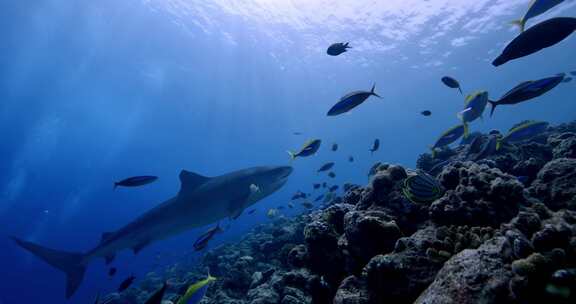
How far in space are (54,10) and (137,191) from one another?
273ft

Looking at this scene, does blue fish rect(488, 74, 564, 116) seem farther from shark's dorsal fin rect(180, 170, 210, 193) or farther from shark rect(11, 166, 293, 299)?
shark's dorsal fin rect(180, 170, 210, 193)

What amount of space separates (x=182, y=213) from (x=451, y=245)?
8.29 meters

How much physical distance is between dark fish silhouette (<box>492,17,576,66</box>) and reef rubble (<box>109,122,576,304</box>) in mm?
1533

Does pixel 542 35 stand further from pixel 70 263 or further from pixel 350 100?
pixel 70 263

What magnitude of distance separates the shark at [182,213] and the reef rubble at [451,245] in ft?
12.1

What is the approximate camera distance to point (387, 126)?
8162 centimetres

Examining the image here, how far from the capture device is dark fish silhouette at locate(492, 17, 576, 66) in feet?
10.1

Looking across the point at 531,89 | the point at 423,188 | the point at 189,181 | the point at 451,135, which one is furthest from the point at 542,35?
the point at 189,181

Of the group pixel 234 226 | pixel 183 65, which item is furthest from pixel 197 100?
pixel 234 226

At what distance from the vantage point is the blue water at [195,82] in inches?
1283

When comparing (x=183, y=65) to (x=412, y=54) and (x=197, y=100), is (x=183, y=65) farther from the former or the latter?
(x=412, y=54)

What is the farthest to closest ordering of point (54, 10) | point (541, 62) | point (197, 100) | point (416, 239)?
point (197, 100) < point (541, 62) < point (54, 10) < point (416, 239)

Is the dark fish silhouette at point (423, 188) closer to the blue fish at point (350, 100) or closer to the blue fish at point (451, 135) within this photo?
the blue fish at point (350, 100)

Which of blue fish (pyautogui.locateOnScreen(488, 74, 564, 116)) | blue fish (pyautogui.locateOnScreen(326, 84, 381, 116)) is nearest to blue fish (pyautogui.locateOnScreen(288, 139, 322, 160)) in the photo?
blue fish (pyautogui.locateOnScreen(326, 84, 381, 116))
